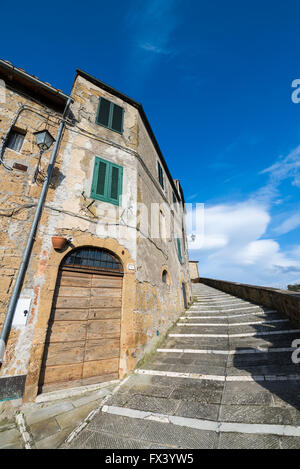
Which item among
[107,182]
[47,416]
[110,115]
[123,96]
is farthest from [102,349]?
[123,96]

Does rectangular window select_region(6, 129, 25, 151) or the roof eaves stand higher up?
the roof eaves

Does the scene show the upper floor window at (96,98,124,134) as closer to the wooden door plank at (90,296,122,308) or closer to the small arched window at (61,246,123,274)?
the small arched window at (61,246,123,274)

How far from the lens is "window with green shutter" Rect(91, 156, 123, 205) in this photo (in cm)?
532

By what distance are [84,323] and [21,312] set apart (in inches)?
50.5

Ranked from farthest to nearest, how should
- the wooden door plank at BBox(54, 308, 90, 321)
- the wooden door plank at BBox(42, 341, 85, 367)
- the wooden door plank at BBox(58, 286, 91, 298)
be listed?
1. the wooden door plank at BBox(58, 286, 91, 298)
2. the wooden door plank at BBox(54, 308, 90, 321)
3. the wooden door plank at BBox(42, 341, 85, 367)

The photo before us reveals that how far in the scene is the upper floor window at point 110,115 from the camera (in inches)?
252

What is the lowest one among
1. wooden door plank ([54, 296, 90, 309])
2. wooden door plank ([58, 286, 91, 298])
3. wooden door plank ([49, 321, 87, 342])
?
wooden door plank ([49, 321, 87, 342])

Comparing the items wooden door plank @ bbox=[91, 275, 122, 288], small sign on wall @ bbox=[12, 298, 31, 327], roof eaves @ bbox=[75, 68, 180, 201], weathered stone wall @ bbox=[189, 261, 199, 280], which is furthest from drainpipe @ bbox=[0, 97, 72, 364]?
weathered stone wall @ bbox=[189, 261, 199, 280]

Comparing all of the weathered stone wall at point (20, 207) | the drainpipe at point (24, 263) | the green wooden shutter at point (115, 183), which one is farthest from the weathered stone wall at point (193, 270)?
the weathered stone wall at point (20, 207)

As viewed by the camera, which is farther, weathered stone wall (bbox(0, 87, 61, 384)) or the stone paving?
weathered stone wall (bbox(0, 87, 61, 384))

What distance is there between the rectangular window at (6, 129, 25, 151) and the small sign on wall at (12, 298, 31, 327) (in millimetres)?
3764

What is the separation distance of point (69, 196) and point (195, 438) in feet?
16.8

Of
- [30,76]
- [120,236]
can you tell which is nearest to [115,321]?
[120,236]

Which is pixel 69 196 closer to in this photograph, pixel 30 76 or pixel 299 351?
pixel 30 76
